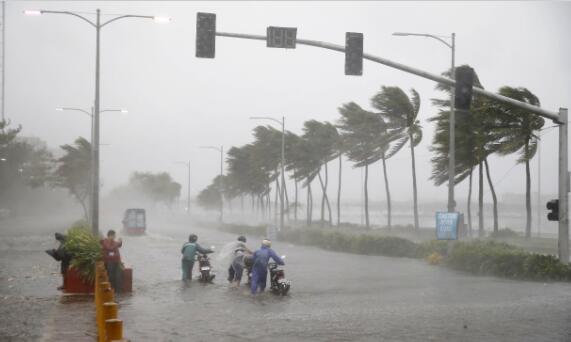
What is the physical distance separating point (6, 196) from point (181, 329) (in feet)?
298

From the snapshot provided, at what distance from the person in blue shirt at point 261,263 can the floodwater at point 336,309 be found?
0.43 m

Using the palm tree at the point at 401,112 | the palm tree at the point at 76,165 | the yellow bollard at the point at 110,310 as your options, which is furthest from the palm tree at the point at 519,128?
the palm tree at the point at 76,165

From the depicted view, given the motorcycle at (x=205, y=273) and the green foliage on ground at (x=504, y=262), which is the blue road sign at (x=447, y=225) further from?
the motorcycle at (x=205, y=273)

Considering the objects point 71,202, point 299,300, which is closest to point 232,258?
point 299,300

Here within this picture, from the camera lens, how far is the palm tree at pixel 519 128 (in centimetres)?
3262

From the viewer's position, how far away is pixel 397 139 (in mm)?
48688

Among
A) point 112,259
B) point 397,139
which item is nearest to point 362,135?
point 397,139

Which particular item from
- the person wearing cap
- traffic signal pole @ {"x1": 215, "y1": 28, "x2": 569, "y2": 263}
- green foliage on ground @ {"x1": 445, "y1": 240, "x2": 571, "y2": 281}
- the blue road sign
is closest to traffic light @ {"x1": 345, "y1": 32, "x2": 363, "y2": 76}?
traffic signal pole @ {"x1": 215, "y1": 28, "x2": 569, "y2": 263}

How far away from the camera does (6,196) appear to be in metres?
97.1

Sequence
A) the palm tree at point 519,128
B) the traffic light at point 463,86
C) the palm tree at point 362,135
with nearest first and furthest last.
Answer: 1. the traffic light at point 463,86
2. the palm tree at point 519,128
3. the palm tree at point 362,135

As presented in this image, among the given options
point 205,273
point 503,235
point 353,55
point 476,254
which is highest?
point 353,55

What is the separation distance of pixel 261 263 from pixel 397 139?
102 feet

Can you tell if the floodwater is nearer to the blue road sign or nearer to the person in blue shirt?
the person in blue shirt

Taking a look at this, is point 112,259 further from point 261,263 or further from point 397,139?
point 397,139
